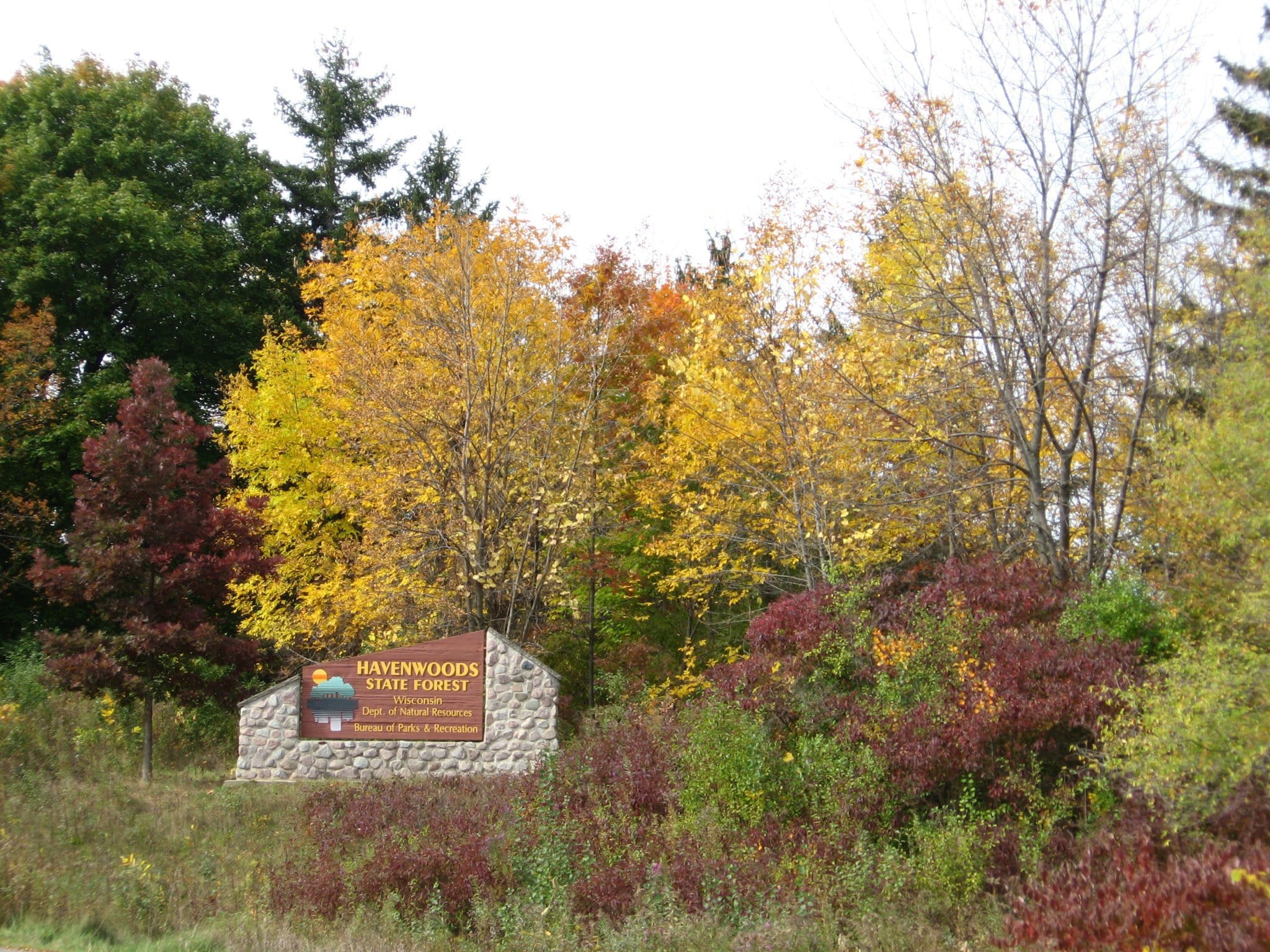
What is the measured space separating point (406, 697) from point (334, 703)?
112cm

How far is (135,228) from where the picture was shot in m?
25.9

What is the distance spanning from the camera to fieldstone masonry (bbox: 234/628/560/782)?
15.9m

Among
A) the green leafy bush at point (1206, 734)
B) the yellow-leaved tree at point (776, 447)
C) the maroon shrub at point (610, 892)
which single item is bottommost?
the maroon shrub at point (610, 892)

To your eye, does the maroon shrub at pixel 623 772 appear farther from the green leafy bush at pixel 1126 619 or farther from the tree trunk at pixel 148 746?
the tree trunk at pixel 148 746

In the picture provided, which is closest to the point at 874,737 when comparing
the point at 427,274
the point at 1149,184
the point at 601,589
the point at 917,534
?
the point at 917,534

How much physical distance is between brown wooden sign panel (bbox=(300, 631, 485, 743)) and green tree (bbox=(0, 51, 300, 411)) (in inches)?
490

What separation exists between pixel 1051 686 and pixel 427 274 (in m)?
13.1

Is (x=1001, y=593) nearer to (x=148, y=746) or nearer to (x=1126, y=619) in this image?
(x=1126, y=619)

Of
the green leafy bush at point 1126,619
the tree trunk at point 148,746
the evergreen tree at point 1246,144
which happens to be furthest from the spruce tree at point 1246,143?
the tree trunk at point 148,746

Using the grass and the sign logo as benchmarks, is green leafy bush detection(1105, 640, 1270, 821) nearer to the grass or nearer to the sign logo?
the grass

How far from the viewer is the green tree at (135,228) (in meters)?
25.3

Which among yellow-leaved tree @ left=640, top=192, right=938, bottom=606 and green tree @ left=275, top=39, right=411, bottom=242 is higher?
green tree @ left=275, top=39, right=411, bottom=242

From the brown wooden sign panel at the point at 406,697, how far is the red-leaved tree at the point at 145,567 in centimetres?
202

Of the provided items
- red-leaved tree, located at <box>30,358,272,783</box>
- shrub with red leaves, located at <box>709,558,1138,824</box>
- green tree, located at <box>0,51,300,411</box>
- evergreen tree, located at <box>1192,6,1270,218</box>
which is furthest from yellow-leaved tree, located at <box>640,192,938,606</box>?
green tree, located at <box>0,51,300,411</box>
